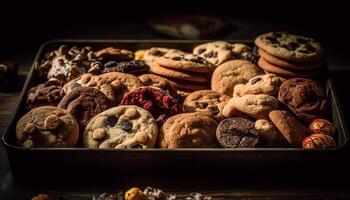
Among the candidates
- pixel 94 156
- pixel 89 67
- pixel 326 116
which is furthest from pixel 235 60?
pixel 94 156

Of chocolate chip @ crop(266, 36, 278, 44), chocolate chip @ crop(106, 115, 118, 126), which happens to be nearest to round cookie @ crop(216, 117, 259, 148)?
chocolate chip @ crop(106, 115, 118, 126)

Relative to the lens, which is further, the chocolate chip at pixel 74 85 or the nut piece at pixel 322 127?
the chocolate chip at pixel 74 85

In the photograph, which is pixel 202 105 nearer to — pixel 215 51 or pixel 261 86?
pixel 261 86

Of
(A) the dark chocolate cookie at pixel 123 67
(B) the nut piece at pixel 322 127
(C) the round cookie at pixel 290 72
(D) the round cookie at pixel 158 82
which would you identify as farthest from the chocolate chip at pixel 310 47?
(A) the dark chocolate cookie at pixel 123 67

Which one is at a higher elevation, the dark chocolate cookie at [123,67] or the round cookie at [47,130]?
the dark chocolate cookie at [123,67]

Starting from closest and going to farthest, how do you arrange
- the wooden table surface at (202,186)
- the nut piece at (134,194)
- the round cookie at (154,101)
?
the nut piece at (134,194)
the wooden table surface at (202,186)
the round cookie at (154,101)

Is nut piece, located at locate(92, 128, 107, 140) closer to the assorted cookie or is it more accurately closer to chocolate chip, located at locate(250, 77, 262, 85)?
the assorted cookie

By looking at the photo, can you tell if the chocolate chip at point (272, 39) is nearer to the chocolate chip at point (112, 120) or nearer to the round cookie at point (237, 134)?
the round cookie at point (237, 134)
